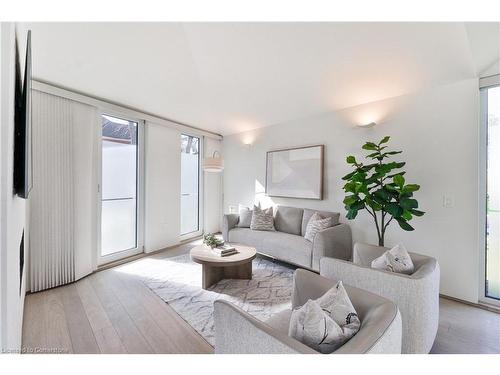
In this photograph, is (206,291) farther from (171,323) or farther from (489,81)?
(489,81)

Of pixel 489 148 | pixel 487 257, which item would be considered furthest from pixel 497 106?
pixel 487 257

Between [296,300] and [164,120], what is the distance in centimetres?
368

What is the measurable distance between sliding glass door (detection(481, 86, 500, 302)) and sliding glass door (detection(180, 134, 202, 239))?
4439 mm

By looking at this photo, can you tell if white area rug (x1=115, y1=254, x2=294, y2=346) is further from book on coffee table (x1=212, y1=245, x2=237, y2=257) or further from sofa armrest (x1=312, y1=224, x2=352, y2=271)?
sofa armrest (x1=312, y1=224, x2=352, y2=271)

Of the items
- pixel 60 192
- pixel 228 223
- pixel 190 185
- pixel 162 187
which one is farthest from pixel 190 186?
pixel 60 192

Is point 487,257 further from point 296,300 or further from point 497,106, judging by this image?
point 296,300

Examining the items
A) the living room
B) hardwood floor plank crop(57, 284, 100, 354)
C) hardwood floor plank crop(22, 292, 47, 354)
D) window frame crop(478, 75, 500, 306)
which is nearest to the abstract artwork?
the living room

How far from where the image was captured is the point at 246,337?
3.33 feet

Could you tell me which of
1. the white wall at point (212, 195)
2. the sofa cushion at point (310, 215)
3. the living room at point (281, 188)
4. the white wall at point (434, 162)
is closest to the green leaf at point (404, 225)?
the living room at point (281, 188)

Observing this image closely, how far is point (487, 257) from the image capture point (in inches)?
94.7

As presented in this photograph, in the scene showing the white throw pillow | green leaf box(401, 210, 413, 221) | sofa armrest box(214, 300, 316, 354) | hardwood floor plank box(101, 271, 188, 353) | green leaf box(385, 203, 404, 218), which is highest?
green leaf box(385, 203, 404, 218)

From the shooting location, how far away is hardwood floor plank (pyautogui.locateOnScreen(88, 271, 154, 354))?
1736 millimetres

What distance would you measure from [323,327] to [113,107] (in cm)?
373

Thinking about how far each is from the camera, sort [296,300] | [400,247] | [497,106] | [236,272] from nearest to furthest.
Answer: [296,300], [400,247], [497,106], [236,272]
